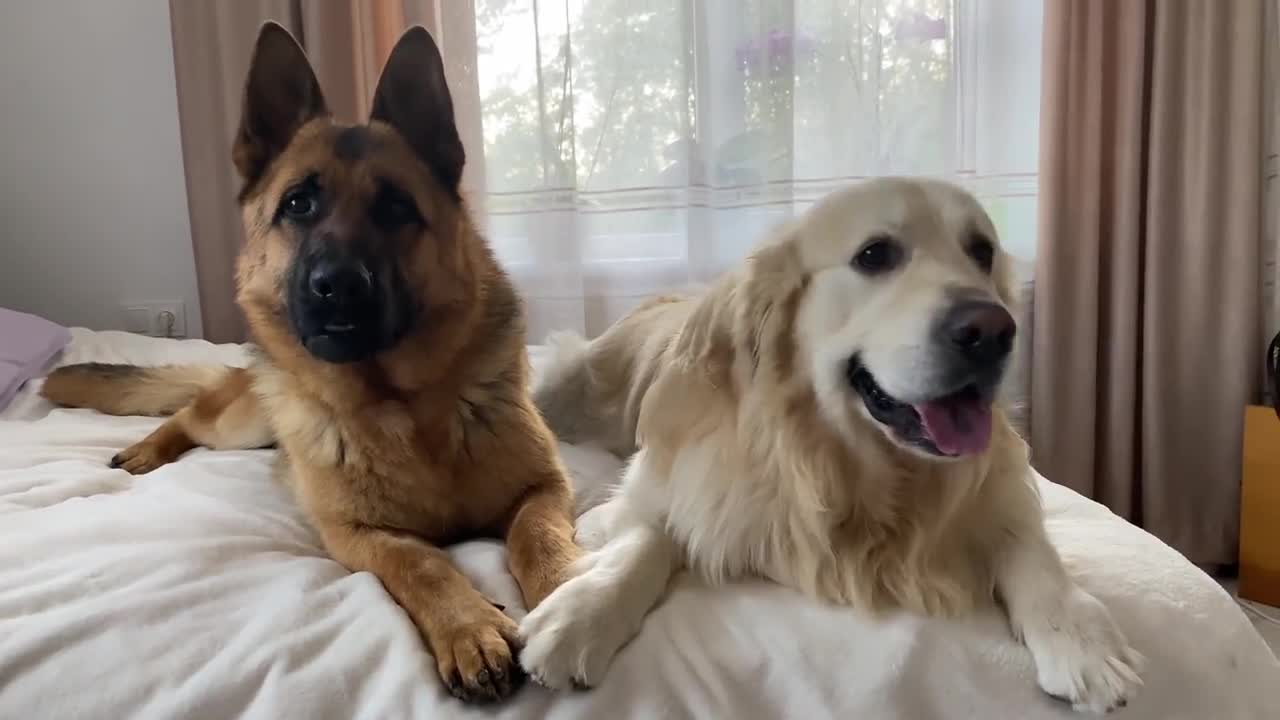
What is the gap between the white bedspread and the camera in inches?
31.6

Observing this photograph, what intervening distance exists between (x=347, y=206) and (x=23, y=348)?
1259mm

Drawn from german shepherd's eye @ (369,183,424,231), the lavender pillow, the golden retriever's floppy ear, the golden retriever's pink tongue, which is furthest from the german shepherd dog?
the lavender pillow

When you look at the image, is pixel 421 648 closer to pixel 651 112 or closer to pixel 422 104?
pixel 422 104

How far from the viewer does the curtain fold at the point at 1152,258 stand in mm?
2172

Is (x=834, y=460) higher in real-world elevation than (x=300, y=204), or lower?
lower

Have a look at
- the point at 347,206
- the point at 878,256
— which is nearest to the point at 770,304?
the point at 878,256

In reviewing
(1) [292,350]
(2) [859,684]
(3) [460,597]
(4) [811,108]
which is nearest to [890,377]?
(2) [859,684]

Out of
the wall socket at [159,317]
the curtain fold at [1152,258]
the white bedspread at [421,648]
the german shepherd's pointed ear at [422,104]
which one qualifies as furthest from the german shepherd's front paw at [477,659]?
the wall socket at [159,317]

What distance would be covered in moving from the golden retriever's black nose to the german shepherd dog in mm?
528

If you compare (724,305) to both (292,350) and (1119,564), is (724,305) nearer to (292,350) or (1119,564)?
(1119,564)

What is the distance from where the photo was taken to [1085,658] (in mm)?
829

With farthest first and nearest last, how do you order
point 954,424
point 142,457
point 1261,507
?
point 1261,507 → point 142,457 → point 954,424

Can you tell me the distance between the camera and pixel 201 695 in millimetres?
786

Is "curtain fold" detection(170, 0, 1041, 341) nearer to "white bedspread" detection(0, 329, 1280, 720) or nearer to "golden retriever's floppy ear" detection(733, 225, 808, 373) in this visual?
"golden retriever's floppy ear" detection(733, 225, 808, 373)
